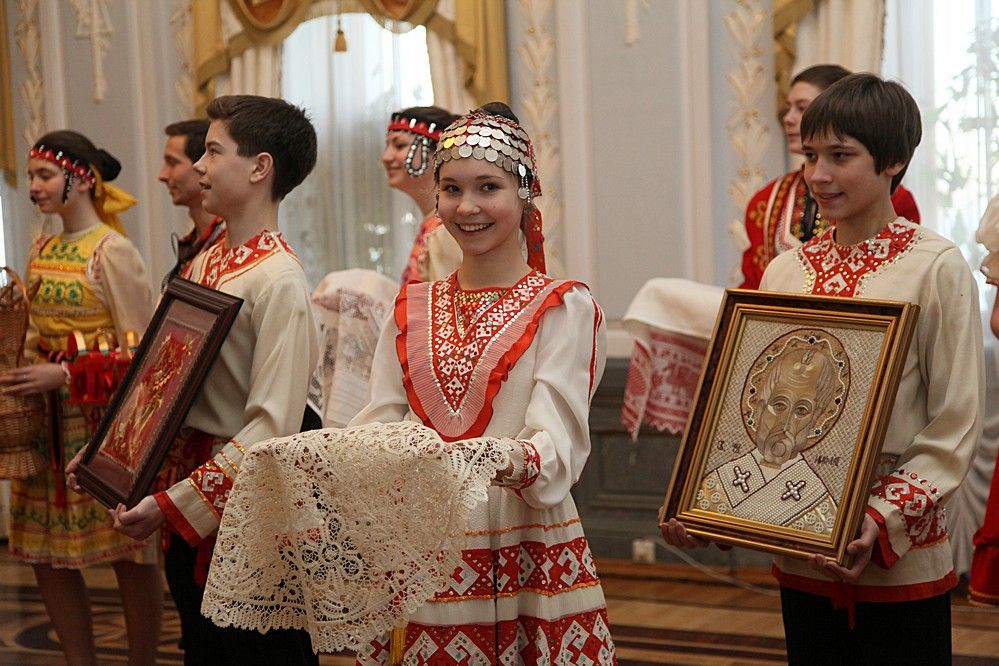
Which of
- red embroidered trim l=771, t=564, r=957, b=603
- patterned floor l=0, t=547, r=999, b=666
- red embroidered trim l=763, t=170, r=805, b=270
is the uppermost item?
red embroidered trim l=763, t=170, r=805, b=270

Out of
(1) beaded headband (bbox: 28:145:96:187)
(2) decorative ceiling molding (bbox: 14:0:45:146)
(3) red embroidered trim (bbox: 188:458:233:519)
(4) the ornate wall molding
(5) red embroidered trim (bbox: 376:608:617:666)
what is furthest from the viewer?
(2) decorative ceiling molding (bbox: 14:0:45:146)

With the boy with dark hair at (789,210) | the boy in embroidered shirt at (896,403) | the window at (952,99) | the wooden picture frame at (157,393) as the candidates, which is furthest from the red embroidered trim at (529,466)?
the window at (952,99)

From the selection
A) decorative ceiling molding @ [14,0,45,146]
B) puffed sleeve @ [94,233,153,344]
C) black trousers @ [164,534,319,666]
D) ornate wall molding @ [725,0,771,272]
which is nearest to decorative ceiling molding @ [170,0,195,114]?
decorative ceiling molding @ [14,0,45,146]

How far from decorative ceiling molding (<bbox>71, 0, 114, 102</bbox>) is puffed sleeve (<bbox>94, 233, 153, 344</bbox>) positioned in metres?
3.13

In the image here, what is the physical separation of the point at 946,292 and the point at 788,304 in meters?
0.27

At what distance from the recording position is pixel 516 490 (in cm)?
212

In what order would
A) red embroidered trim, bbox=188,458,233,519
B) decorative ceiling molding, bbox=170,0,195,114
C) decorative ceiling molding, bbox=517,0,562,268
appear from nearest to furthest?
red embroidered trim, bbox=188,458,233,519 → decorative ceiling molding, bbox=517,0,562,268 → decorative ceiling molding, bbox=170,0,195,114

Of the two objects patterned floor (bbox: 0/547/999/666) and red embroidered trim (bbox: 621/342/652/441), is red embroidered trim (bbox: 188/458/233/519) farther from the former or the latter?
patterned floor (bbox: 0/547/999/666)

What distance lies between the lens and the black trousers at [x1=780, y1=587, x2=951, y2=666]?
7.54ft

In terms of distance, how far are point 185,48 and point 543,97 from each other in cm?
213

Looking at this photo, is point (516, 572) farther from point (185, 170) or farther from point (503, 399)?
point (185, 170)

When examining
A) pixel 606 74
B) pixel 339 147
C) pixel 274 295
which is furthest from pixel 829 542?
pixel 339 147

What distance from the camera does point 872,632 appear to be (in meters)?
2.32

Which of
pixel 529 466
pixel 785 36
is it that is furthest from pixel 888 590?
pixel 785 36
